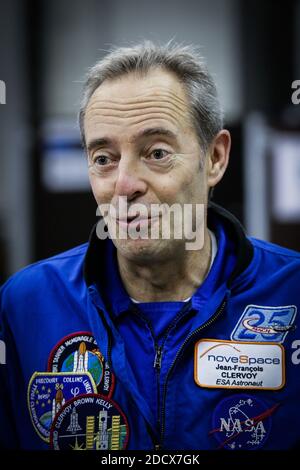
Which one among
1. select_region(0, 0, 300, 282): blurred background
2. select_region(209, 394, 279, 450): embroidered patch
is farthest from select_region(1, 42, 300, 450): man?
select_region(0, 0, 300, 282): blurred background

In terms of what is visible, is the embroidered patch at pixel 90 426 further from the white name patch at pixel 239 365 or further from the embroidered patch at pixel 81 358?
the white name patch at pixel 239 365

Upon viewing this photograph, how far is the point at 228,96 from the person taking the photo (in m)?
5.80

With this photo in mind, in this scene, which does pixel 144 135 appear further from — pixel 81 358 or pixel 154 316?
pixel 81 358

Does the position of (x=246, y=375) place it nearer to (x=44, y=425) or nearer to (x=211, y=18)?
(x=44, y=425)

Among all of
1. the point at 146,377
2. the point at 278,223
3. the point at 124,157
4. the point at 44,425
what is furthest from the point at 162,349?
the point at 278,223

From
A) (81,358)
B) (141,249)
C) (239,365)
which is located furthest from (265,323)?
(81,358)

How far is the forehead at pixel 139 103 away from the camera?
1.70 m

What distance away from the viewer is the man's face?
5.56 ft

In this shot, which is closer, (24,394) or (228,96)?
(24,394)

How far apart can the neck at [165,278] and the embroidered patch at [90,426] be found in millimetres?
339

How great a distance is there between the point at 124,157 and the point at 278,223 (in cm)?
372

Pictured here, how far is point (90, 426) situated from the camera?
1.75 meters

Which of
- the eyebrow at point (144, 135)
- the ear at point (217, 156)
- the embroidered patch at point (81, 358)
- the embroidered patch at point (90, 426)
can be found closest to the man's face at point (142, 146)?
the eyebrow at point (144, 135)

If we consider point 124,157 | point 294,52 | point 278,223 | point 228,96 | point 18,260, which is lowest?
point 18,260
